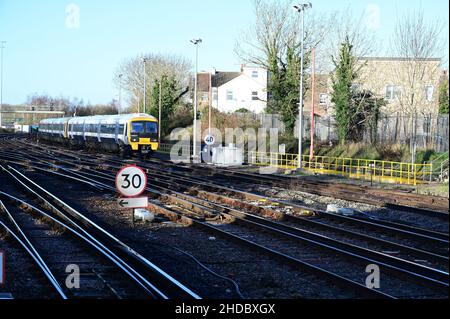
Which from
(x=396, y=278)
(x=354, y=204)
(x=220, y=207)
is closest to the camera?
(x=396, y=278)

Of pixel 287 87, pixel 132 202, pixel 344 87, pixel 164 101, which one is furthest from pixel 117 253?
pixel 164 101

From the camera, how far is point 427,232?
1351 cm

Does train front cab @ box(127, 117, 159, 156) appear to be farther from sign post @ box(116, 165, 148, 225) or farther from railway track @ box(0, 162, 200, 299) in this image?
sign post @ box(116, 165, 148, 225)

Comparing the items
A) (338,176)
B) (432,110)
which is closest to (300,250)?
(338,176)

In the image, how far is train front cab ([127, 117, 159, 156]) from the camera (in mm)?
40094

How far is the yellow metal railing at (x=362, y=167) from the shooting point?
92.8ft

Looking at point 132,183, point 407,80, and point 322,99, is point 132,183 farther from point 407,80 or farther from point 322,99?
point 322,99

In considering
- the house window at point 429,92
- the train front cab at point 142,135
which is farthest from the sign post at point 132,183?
the house window at point 429,92

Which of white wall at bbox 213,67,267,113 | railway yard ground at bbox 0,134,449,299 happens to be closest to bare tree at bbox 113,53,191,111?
white wall at bbox 213,67,267,113

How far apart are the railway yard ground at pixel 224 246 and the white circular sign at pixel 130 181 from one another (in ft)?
3.30

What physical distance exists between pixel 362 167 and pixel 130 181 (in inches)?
746

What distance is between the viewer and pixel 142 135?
4053cm
